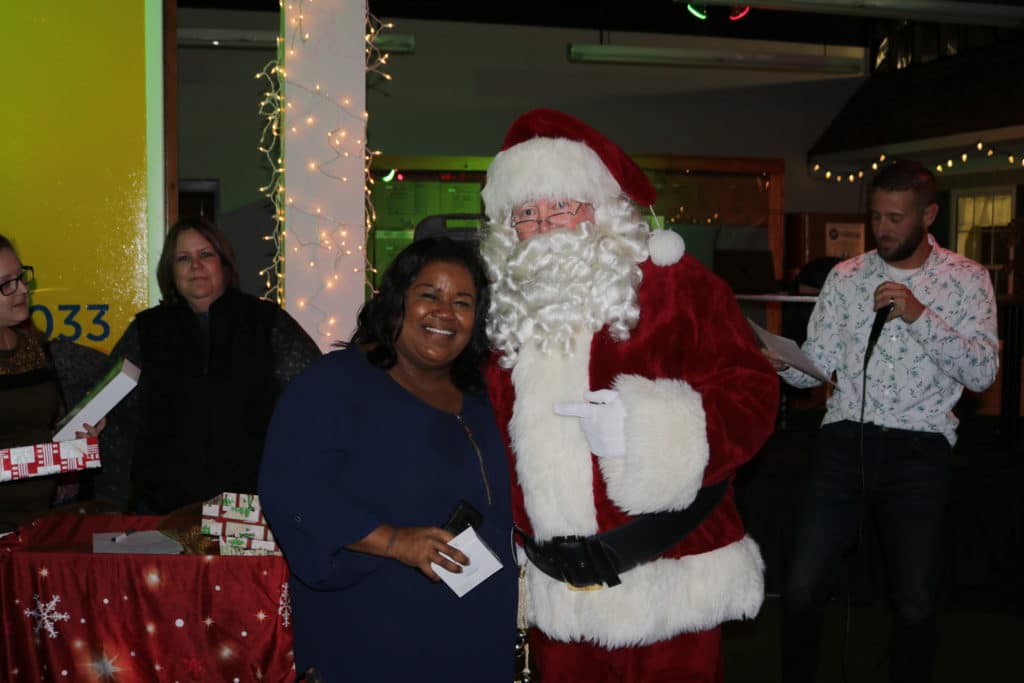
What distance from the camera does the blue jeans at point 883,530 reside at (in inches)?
A: 104

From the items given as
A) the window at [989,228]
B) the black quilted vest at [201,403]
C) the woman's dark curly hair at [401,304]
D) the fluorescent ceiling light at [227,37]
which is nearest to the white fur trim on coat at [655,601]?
the woman's dark curly hair at [401,304]

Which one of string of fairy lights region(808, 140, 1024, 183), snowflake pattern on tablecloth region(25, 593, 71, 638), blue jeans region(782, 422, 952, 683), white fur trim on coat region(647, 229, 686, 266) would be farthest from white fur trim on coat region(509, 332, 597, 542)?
string of fairy lights region(808, 140, 1024, 183)

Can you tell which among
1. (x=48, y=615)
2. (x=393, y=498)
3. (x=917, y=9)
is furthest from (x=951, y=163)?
(x=48, y=615)

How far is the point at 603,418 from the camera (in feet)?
6.09

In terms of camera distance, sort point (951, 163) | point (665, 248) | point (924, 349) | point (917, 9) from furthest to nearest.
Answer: point (951, 163)
point (917, 9)
point (924, 349)
point (665, 248)

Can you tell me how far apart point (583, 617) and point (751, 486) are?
2.82 m

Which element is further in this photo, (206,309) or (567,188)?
(206,309)

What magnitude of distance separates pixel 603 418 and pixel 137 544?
1317 mm

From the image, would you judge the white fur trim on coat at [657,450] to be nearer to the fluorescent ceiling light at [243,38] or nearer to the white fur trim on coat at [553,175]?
the white fur trim on coat at [553,175]

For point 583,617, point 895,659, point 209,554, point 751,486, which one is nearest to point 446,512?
point 583,617

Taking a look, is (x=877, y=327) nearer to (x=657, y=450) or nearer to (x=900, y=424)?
(x=900, y=424)

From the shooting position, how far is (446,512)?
5.72ft

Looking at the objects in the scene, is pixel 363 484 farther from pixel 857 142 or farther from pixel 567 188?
pixel 857 142

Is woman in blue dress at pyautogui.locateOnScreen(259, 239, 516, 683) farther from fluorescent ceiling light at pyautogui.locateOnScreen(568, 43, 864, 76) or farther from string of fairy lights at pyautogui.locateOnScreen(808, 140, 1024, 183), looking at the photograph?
string of fairy lights at pyautogui.locateOnScreen(808, 140, 1024, 183)
